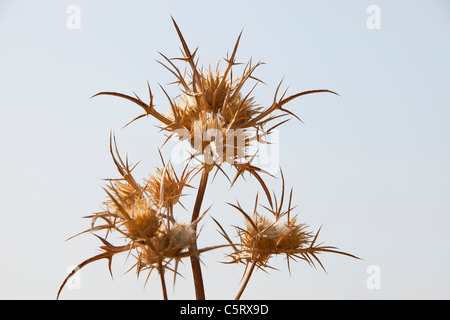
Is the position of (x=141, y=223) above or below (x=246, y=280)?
above

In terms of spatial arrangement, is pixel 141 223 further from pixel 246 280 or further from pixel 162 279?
pixel 246 280

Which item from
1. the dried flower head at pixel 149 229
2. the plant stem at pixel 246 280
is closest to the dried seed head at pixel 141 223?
the dried flower head at pixel 149 229

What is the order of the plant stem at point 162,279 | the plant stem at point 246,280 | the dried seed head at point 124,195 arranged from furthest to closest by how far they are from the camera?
the plant stem at point 246,280 → the dried seed head at point 124,195 → the plant stem at point 162,279

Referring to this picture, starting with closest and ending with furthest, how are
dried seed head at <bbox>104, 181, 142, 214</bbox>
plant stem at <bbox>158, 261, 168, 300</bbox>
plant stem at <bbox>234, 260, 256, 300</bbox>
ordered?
plant stem at <bbox>158, 261, 168, 300</bbox> → dried seed head at <bbox>104, 181, 142, 214</bbox> → plant stem at <bbox>234, 260, 256, 300</bbox>

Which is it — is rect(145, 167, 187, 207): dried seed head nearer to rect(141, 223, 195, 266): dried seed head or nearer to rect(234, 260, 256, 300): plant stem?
rect(141, 223, 195, 266): dried seed head

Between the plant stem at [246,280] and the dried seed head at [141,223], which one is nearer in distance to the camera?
the dried seed head at [141,223]

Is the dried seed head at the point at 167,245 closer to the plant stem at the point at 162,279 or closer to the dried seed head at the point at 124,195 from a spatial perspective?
the plant stem at the point at 162,279

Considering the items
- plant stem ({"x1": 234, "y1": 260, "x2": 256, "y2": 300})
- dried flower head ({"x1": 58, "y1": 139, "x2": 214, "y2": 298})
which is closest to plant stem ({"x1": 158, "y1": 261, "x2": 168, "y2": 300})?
dried flower head ({"x1": 58, "y1": 139, "x2": 214, "y2": 298})

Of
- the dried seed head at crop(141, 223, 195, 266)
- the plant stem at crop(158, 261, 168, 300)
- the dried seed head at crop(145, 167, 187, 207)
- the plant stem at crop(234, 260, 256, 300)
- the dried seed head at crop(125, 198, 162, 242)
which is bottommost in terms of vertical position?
the plant stem at crop(234, 260, 256, 300)

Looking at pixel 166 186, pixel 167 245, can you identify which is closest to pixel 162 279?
pixel 167 245

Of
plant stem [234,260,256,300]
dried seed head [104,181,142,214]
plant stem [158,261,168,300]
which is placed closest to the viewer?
Answer: plant stem [158,261,168,300]
